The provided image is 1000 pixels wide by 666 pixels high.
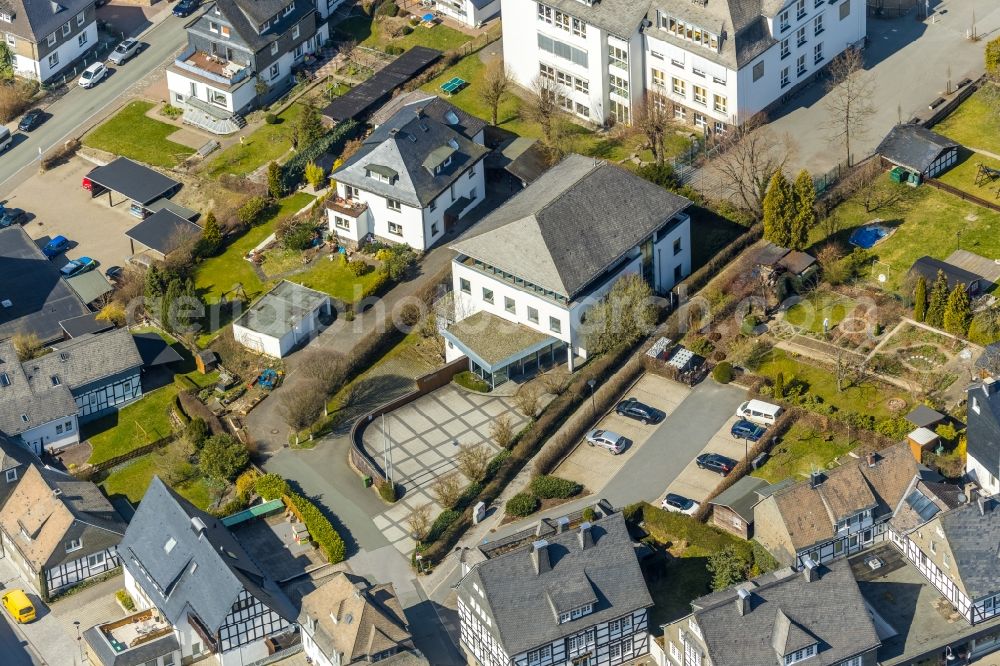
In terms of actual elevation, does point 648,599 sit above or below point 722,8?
below

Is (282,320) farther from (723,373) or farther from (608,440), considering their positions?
(723,373)

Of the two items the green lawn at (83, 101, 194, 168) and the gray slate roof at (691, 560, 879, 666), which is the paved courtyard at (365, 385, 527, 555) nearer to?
the gray slate roof at (691, 560, 879, 666)

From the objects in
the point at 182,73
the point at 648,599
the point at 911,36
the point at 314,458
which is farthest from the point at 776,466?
the point at 182,73

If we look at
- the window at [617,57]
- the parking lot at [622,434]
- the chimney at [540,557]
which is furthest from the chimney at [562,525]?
the window at [617,57]

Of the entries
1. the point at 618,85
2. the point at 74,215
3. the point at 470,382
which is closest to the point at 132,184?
the point at 74,215

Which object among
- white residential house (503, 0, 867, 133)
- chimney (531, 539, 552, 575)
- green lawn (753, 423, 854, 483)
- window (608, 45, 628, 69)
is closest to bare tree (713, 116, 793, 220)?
white residential house (503, 0, 867, 133)

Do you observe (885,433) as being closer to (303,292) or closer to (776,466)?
(776,466)
